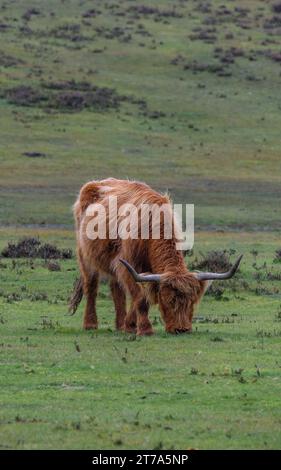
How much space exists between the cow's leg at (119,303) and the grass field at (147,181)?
178 millimetres

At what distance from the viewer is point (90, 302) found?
666 inches

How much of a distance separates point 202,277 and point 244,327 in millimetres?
1906

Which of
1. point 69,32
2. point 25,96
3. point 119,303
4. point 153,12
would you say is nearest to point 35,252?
point 119,303

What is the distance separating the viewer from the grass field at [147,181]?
35.5 feet

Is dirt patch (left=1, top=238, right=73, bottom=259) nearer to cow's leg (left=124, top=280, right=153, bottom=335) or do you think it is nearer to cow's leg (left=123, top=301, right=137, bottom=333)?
cow's leg (left=123, top=301, right=137, bottom=333)

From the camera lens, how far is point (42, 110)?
48.8 metres

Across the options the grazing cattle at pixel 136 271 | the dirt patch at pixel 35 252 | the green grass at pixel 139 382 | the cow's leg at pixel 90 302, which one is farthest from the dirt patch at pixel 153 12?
the cow's leg at pixel 90 302

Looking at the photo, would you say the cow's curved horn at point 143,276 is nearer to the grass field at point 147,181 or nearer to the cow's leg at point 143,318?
the cow's leg at point 143,318

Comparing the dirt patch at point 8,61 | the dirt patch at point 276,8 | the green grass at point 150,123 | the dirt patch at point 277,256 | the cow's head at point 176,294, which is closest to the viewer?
the cow's head at point 176,294

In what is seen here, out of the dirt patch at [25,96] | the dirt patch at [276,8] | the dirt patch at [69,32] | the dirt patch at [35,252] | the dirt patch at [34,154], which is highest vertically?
the dirt patch at [276,8]

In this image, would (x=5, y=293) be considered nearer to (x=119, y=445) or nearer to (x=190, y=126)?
(x=119, y=445)

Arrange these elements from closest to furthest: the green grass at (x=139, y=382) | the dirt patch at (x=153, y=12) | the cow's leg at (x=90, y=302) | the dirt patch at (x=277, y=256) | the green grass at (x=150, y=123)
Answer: the green grass at (x=139, y=382) → the cow's leg at (x=90, y=302) → the dirt patch at (x=277, y=256) → the green grass at (x=150, y=123) → the dirt patch at (x=153, y=12)

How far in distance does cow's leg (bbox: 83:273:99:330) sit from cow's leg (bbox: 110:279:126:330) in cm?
34

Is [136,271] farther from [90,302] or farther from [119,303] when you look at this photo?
[90,302]
